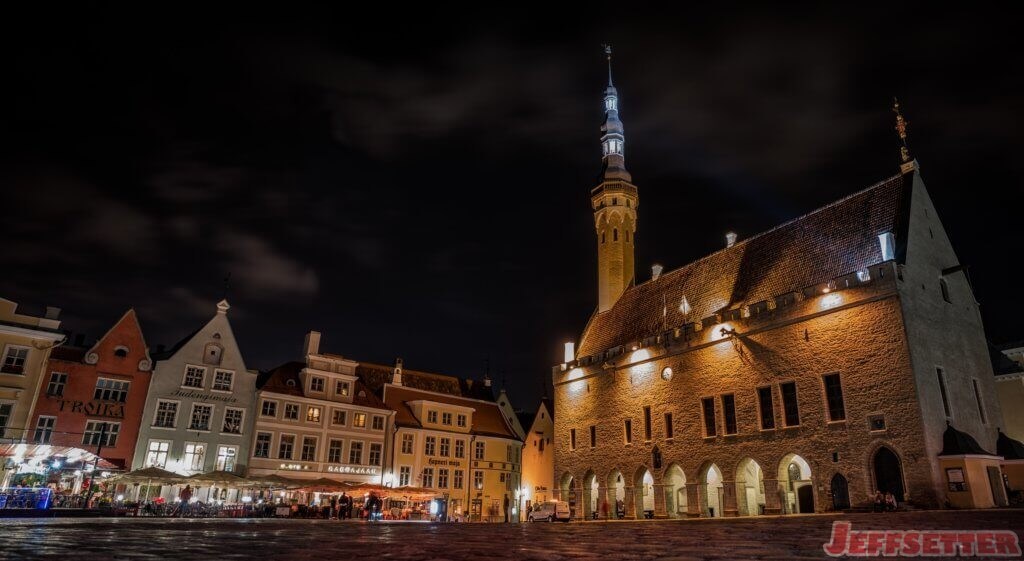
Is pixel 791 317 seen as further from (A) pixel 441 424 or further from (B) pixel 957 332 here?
(A) pixel 441 424

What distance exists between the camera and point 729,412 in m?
31.4

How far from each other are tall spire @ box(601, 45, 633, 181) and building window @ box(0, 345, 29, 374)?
38097 millimetres

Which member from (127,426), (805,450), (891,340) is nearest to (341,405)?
(127,426)

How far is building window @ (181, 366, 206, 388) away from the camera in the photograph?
3556 cm

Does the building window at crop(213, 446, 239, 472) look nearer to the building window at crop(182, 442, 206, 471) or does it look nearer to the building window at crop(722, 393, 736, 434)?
the building window at crop(182, 442, 206, 471)

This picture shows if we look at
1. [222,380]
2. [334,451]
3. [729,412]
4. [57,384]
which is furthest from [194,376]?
[729,412]

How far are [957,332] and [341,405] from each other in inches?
1361

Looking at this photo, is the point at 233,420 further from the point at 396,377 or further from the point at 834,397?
the point at 834,397

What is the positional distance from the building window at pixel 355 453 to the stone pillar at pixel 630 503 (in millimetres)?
17312

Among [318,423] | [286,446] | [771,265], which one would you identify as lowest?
[286,446]

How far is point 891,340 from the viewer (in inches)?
990

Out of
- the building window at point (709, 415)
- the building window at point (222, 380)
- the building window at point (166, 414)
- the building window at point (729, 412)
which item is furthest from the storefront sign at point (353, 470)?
the building window at point (729, 412)

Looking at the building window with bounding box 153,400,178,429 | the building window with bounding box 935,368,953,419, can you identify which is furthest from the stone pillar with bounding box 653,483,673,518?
the building window with bounding box 153,400,178,429

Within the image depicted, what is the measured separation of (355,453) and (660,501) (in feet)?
64.6
